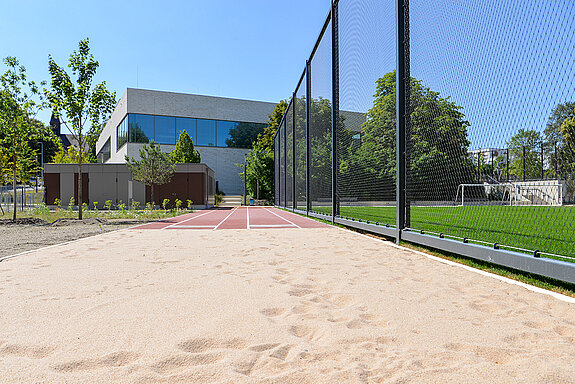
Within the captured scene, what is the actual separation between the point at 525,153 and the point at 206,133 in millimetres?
37287

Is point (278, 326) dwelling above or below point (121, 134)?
below

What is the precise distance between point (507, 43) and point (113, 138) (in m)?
45.3

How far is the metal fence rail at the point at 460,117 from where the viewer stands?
3.69m

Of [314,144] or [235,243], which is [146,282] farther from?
[314,144]

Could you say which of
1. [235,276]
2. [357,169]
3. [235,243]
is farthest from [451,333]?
[357,169]

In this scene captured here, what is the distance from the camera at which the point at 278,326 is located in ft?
8.15

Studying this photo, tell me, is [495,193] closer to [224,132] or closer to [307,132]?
[307,132]

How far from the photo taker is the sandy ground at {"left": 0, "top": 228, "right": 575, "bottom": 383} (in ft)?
6.04

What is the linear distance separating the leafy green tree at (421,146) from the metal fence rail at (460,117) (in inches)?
0.8

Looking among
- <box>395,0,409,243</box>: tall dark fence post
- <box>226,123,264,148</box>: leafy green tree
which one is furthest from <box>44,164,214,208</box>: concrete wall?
<box>395,0,409,243</box>: tall dark fence post

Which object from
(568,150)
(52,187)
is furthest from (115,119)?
(568,150)

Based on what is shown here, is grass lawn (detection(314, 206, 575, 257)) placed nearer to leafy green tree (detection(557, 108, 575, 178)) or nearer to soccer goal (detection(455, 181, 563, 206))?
soccer goal (detection(455, 181, 563, 206))

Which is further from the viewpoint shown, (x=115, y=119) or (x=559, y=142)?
(x=115, y=119)

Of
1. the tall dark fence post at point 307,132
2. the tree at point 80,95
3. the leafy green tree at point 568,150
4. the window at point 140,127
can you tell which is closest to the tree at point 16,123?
the tree at point 80,95
